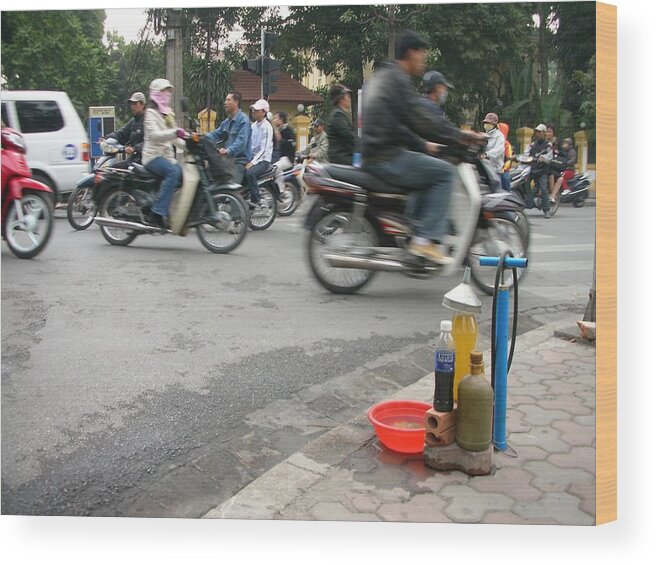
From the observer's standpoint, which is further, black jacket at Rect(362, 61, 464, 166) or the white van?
the white van

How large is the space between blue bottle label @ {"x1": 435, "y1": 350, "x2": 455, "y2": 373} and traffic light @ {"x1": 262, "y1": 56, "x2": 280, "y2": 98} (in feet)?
3.82

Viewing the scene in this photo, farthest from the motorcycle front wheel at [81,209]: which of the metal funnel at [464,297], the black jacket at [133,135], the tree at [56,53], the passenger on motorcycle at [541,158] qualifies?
the passenger on motorcycle at [541,158]

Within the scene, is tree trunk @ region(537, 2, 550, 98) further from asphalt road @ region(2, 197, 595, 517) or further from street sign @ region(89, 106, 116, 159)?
street sign @ region(89, 106, 116, 159)

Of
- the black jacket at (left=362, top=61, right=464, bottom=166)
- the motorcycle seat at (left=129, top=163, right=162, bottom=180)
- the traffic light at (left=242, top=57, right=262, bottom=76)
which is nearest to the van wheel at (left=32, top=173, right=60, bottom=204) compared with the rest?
the motorcycle seat at (left=129, top=163, right=162, bottom=180)

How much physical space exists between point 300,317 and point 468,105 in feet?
3.25

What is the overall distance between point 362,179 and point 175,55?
0.95 meters

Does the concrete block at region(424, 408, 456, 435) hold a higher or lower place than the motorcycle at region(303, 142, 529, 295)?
lower

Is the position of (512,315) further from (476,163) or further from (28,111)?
(28,111)

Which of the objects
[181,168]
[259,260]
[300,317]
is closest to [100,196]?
[181,168]

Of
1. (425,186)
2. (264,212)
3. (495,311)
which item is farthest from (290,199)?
(495,311)

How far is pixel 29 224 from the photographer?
9.84 ft

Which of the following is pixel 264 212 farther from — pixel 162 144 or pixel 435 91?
pixel 435 91

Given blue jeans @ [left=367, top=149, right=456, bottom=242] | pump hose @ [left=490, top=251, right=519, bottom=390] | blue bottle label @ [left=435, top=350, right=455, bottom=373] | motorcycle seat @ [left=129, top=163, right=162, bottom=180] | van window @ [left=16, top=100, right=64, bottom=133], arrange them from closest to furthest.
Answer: blue jeans @ [left=367, top=149, right=456, bottom=242] < pump hose @ [left=490, top=251, right=519, bottom=390] < blue bottle label @ [left=435, top=350, right=455, bottom=373] < motorcycle seat @ [left=129, top=163, right=162, bottom=180] < van window @ [left=16, top=100, right=64, bottom=133]

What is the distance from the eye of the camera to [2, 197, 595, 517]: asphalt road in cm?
279
